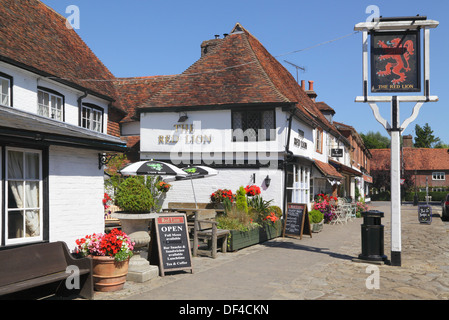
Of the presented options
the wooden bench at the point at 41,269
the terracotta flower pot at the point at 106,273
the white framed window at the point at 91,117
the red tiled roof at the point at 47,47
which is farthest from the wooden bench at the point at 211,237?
the white framed window at the point at 91,117

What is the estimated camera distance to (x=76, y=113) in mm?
16578

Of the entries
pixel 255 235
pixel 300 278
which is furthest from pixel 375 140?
pixel 300 278

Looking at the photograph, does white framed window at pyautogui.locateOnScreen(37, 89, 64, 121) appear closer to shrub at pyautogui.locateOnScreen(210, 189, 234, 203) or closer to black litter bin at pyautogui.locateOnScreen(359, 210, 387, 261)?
shrub at pyautogui.locateOnScreen(210, 189, 234, 203)

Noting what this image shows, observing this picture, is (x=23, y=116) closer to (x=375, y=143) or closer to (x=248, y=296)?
(x=248, y=296)

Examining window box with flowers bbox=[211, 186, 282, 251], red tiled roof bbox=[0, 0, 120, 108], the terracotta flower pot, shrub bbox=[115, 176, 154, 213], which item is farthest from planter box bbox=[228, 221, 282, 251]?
red tiled roof bbox=[0, 0, 120, 108]

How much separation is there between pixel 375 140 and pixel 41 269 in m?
92.1

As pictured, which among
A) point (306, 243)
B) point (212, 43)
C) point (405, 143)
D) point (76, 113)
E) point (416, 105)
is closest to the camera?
point (416, 105)

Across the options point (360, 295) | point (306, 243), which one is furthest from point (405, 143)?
point (360, 295)

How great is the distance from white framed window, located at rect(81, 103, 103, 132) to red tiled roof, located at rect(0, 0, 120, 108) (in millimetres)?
736

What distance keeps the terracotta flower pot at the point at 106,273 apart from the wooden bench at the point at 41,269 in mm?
424

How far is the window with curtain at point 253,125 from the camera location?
17281 millimetres

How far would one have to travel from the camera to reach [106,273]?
23.2ft

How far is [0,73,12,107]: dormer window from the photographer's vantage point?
12625 millimetres

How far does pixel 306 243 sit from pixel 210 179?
5579 mm
